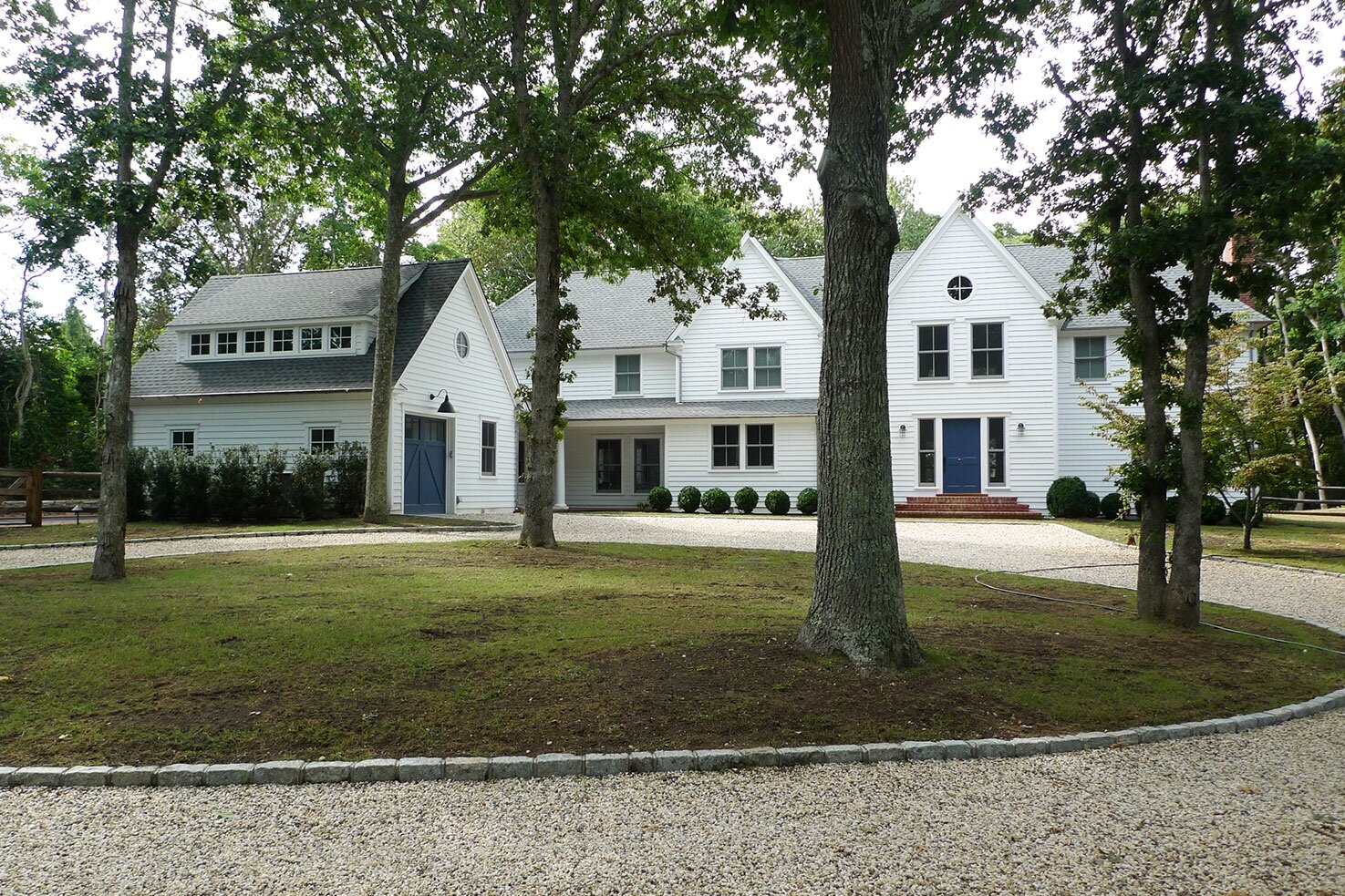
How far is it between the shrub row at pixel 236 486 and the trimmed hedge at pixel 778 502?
11.1 metres

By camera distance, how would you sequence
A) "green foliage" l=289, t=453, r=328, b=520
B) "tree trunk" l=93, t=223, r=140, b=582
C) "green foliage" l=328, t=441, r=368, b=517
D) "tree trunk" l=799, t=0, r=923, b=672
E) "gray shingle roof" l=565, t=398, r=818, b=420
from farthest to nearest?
"gray shingle roof" l=565, t=398, r=818, b=420
"green foliage" l=328, t=441, r=368, b=517
"green foliage" l=289, t=453, r=328, b=520
"tree trunk" l=93, t=223, r=140, b=582
"tree trunk" l=799, t=0, r=923, b=672

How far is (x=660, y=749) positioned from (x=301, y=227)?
41923 mm

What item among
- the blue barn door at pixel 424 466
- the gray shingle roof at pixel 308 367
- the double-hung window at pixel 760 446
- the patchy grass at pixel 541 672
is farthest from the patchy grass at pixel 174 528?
the double-hung window at pixel 760 446

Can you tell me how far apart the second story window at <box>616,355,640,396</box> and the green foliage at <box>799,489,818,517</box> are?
708 centimetres

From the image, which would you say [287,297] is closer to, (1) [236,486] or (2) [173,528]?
(1) [236,486]

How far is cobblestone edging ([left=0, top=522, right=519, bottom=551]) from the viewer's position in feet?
48.4

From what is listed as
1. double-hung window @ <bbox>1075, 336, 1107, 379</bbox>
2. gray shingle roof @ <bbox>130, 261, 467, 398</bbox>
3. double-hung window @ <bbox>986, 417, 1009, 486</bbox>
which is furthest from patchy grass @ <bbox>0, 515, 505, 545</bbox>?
double-hung window @ <bbox>1075, 336, 1107, 379</bbox>

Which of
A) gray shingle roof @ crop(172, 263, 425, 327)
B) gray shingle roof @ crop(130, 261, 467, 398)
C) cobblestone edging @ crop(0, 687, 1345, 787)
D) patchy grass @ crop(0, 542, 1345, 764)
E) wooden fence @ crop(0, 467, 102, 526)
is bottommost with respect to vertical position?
cobblestone edging @ crop(0, 687, 1345, 787)

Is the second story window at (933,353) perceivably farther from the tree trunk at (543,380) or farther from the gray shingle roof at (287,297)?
the tree trunk at (543,380)

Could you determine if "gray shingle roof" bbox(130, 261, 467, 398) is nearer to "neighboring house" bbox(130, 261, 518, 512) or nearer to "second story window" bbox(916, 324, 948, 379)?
"neighboring house" bbox(130, 261, 518, 512)

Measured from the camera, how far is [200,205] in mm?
10586

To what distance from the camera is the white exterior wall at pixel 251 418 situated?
21.9 metres

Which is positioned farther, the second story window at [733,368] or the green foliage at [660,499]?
the second story window at [733,368]

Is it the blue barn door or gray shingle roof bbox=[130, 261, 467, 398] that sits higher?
gray shingle roof bbox=[130, 261, 467, 398]
